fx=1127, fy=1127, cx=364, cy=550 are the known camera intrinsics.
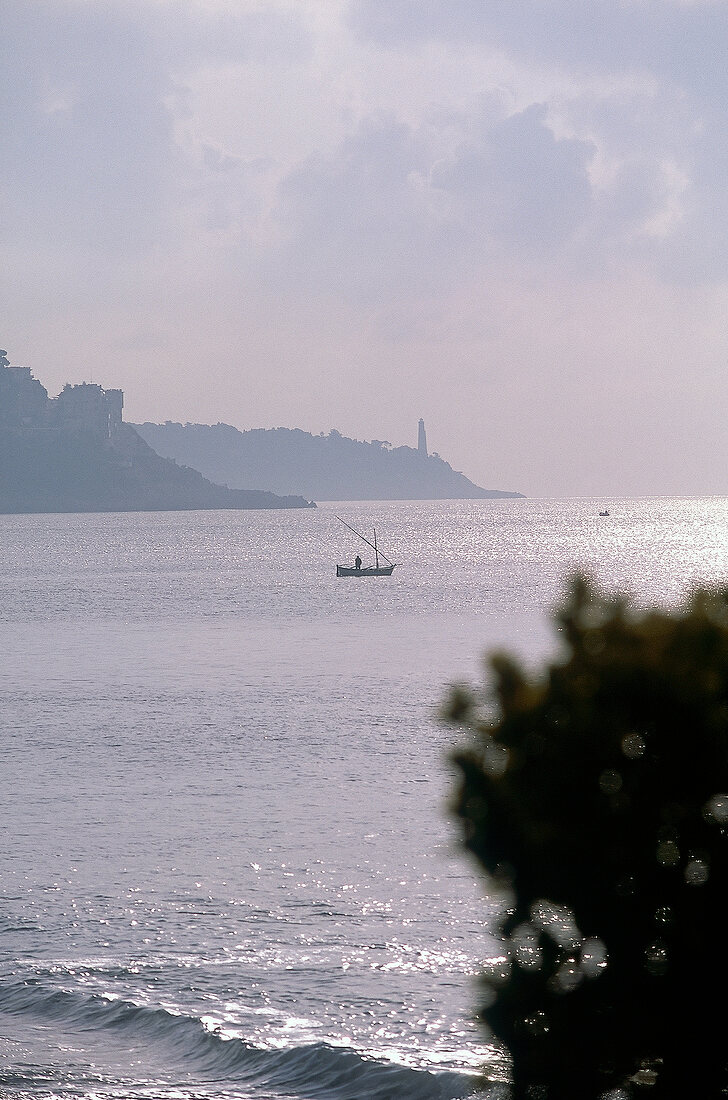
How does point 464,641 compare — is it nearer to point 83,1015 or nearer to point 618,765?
point 83,1015

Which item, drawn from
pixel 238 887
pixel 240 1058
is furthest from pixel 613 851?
pixel 238 887

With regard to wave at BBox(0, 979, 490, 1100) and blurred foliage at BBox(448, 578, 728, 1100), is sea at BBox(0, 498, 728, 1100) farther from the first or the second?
blurred foliage at BBox(448, 578, 728, 1100)

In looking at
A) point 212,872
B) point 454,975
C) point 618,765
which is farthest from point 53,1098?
point 212,872

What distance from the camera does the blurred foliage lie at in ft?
20.4

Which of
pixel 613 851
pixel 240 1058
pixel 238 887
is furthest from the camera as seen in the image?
pixel 238 887

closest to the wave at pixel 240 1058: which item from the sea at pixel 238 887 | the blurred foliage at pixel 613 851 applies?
the sea at pixel 238 887

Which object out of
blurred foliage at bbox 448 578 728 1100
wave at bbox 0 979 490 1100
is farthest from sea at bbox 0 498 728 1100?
blurred foliage at bbox 448 578 728 1100

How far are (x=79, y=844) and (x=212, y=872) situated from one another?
4.18 metres

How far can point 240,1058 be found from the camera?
46.8 ft

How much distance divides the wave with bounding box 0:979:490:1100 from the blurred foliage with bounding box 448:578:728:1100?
742 centimetres

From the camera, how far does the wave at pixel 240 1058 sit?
13359 millimetres

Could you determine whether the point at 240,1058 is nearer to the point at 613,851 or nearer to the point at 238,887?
the point at 238,887

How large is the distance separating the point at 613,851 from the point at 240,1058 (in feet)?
32.0

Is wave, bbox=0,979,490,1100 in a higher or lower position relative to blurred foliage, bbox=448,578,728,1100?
lower
